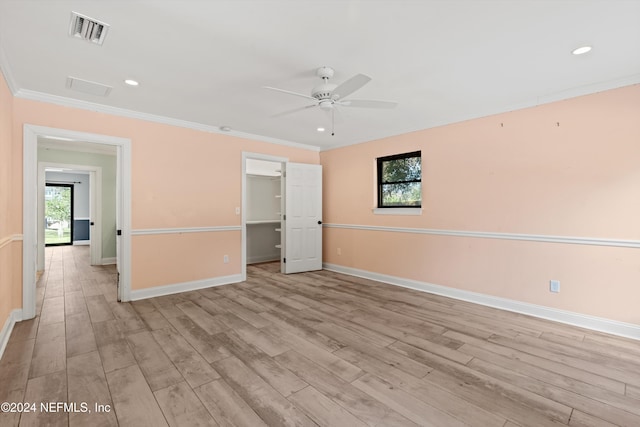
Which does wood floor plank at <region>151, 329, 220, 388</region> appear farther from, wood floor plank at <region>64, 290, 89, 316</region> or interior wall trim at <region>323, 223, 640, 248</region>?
interior wall trim at <region>323, 223, 640, 248</region>

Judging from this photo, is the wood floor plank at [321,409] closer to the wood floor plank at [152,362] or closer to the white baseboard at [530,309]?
the wood floor plank at [152,362]

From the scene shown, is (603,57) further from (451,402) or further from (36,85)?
(36,85)

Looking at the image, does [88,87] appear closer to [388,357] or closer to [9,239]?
[9,239]

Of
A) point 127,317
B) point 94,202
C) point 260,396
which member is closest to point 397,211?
point 260,396

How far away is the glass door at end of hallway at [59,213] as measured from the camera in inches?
382

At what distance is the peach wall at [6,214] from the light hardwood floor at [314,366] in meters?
0.38

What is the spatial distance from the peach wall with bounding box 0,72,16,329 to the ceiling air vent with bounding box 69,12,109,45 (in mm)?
1167

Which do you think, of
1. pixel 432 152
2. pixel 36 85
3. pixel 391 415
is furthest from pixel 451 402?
pixel 36 85

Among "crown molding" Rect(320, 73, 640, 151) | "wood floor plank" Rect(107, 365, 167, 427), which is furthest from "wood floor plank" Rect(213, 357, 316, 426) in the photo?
"crown molding" Rect(320, 73, 640, 151)

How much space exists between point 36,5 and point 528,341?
459 centimetres

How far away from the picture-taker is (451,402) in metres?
1.82

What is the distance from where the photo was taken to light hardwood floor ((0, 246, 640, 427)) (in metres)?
1.72

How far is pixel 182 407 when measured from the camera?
5.78 feet

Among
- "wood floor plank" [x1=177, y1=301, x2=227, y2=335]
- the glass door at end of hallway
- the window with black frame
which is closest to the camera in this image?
"wood floor plank" [x1=177, y1=301, x2=227, y2=335]
